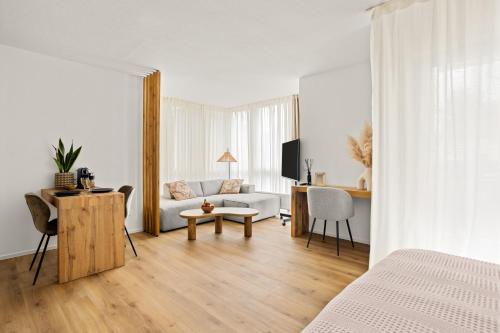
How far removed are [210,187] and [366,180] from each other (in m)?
3.50

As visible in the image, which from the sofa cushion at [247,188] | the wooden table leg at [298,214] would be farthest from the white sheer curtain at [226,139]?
the wooden table leg at [298,214]

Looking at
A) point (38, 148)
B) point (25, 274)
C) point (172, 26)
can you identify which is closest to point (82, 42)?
point (172, 26)

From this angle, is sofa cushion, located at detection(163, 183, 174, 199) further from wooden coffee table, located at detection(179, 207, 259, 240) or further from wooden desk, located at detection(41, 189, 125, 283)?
wooden desk, located at detection(41, 189, 125, 283)

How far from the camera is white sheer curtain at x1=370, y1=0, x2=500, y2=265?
1989 mm

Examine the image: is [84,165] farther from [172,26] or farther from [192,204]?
[172,26]

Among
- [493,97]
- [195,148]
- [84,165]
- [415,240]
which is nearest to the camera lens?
[493,97]

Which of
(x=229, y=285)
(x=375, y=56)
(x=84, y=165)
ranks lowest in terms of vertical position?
(x=229, y=285)

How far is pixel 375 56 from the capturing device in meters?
2.55

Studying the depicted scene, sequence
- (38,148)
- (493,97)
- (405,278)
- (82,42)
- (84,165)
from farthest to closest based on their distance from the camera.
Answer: (84,165)
(38,148)
(82,42)
(493,97)
(405,278)

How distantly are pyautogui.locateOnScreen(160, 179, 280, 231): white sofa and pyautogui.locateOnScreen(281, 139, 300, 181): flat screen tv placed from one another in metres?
0.87

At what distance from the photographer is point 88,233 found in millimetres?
2656

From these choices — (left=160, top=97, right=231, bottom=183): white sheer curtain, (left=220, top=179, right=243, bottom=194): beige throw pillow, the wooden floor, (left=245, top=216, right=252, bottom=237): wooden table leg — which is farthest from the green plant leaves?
(left=220, top=179, right=243, bottom=194): beige throw pillow

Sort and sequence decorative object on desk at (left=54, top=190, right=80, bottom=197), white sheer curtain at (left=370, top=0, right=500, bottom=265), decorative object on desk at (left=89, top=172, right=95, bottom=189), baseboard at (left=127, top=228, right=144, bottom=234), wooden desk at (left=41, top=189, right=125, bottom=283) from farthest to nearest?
baseboard at (left=127, top=228, right=144, bottom=234)
decorative object on desk at (left=89, top=172, right=95, bottom=189)
decorative object on desk at (left=54, top=190, right=80, bottom=197)
wooden desk at (left=41, top=189, right=125, bottom=283)
white sheer curtain at (left=370, top=0, right=500, bottom=265)

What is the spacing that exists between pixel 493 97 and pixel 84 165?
175 inches
